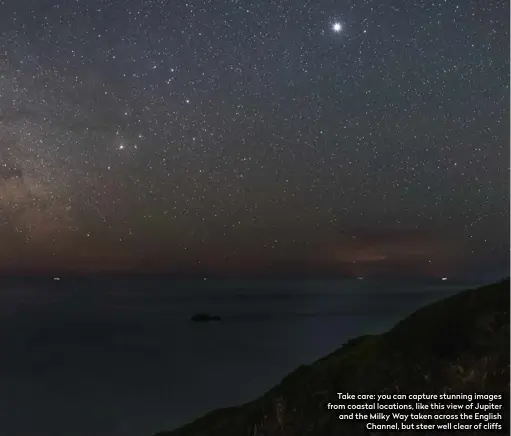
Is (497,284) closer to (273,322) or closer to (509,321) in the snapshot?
(509,321)

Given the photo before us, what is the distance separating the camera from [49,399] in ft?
187

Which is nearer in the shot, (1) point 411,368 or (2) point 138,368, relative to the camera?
(1) point 411,368

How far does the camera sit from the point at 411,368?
48.1ft

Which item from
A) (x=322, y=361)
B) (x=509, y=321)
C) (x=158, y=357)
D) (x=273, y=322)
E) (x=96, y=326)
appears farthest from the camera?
(x=273, y=322)

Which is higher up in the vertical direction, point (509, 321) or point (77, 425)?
point (509, 321)

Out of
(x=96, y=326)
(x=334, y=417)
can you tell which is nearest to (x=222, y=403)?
(x=334, y=417)

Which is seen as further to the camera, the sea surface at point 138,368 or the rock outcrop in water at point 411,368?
the sea surface at point 138,368

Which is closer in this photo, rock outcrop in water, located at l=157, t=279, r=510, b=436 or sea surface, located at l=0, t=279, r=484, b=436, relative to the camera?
rock outcrop in water, located at l=157, t=279, r=510, b=436

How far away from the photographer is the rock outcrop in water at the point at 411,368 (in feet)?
44.6

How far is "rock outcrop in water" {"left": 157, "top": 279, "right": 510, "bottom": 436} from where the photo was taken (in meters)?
13.6

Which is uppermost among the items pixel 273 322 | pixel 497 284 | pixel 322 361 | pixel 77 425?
pixel 273 322

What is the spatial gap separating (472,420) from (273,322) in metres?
138

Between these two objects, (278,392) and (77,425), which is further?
(77,425)

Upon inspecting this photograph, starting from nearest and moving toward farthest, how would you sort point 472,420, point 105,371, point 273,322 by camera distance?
1. point 472,420
2. point 105,371
3. point 273,322
